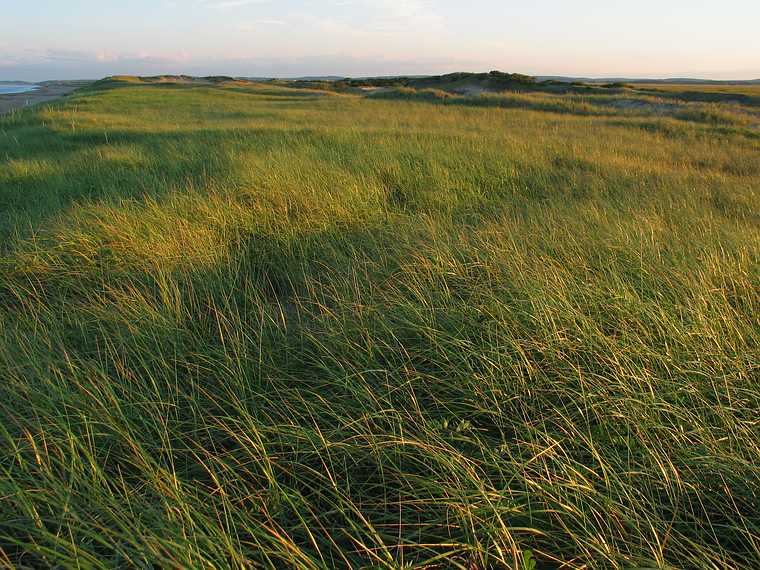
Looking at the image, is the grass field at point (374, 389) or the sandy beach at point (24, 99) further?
the sandy beach at point (24, 99)

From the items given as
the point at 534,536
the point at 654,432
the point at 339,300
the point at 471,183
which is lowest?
the point at 534,536

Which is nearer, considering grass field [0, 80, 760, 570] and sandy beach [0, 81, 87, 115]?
grass field [0, 80, 760, 570]

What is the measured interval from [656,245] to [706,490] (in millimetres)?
2022

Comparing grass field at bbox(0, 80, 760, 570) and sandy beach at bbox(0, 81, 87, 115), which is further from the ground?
sandy beach at bbox(0, 81, 87, 115)

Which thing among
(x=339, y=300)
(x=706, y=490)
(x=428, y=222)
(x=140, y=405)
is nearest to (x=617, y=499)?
(x=706, y=490)

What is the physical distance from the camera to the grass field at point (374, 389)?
1312mm

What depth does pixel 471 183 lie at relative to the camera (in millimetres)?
5730

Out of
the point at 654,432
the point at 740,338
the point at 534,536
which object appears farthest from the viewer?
the point at 740,338

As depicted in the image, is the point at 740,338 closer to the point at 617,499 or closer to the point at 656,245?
the point at 656,245

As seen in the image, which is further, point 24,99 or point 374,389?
point 24,99

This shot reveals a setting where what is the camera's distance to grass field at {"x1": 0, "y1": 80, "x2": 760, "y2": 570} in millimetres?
1312

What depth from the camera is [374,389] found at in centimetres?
189

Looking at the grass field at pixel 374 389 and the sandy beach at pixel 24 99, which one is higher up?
the sandy beach at pixel 24 99

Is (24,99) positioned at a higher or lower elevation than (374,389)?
higher
